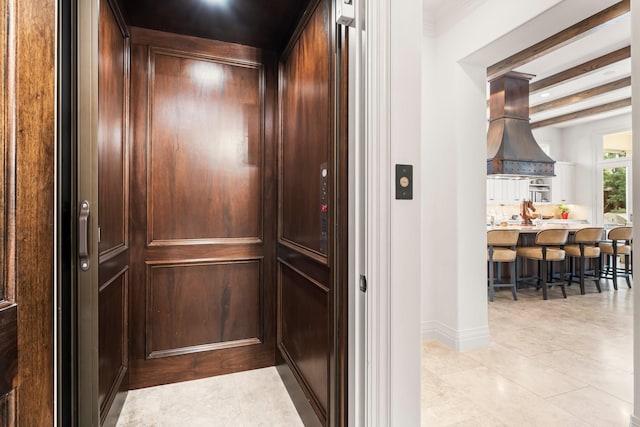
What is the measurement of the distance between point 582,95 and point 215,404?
7.18m

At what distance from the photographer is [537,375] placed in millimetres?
2342

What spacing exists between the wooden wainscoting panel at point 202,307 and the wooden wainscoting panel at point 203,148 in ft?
0.79

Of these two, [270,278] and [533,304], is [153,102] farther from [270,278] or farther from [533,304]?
[533,304]

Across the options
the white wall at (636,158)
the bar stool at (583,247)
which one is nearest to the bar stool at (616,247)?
the bar stool at (583,247)

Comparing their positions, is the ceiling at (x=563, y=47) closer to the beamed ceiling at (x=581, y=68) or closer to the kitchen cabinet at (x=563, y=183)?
the beamed ceiling at (x=581, y=68)

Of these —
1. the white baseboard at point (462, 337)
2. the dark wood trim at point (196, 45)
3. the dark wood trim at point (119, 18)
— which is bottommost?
the white baseboard at point (462, 337)

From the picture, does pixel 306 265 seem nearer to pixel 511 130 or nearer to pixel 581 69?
pixel 511 130

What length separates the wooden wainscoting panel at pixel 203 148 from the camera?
2160mm

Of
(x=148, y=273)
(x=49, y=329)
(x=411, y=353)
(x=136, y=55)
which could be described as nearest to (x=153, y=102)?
(x=136, y=55)

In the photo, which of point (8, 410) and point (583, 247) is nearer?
point (8, 410)

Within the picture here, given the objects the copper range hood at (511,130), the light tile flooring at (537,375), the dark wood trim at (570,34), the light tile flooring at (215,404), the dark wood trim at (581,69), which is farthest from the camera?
the copper range hood at (511,130)

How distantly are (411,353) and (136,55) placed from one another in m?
2.31

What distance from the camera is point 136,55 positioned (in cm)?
210

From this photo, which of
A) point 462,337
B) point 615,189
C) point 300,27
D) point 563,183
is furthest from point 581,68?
point 300,27
